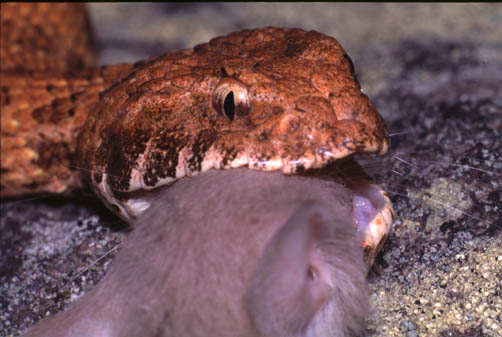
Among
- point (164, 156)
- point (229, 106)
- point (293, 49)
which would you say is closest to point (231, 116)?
point (229, 106)

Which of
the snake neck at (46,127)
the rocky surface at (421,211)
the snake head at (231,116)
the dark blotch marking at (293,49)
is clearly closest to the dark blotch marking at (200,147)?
the snake head at (231,116)

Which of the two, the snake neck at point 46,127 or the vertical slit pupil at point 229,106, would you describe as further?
the snake neck at point 46,127

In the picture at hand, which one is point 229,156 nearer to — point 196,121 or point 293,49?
point 196,121

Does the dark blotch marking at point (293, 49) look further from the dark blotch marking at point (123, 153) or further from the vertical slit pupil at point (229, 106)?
the dark blotch marking at point (123, 153)

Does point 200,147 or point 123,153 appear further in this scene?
point 123,153

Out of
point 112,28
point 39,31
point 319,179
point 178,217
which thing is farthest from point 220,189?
point 112,28

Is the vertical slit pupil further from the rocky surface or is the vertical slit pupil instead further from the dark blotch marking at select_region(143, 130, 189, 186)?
the rocky surface

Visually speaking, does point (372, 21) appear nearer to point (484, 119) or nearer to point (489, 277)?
point (484, 119)

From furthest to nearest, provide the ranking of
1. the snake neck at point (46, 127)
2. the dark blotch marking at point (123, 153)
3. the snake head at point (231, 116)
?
the snake neck at point (46, 127) < the dark blotch marking at point (123, 153) < the snake head at point (231, 116)
